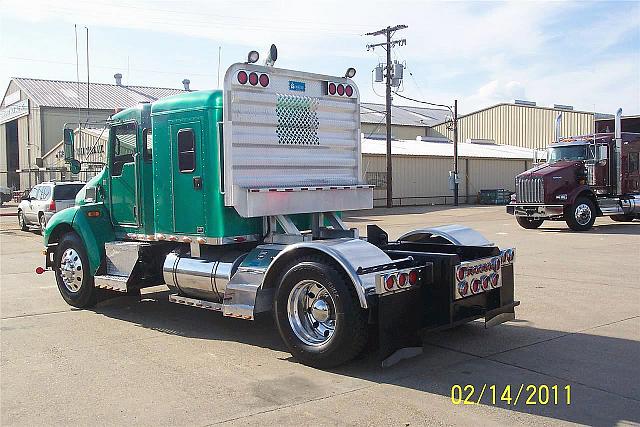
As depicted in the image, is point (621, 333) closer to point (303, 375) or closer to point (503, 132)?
point (303, 375)

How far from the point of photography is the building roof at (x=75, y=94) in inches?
2040

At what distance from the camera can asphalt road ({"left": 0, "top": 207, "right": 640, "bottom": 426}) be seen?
4922 mm

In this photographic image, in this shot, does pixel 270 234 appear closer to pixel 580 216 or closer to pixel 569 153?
pixel 580 216

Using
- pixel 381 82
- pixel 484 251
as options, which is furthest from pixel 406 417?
pixel 381 82

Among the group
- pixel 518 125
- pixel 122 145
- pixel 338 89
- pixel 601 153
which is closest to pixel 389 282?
pixel 338 89

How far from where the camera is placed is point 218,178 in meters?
7.30

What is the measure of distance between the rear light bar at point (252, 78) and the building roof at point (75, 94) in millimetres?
46231

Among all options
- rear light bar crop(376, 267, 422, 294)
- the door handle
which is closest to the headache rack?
the door handle

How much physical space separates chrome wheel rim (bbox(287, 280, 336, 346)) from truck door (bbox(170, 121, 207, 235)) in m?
1.78

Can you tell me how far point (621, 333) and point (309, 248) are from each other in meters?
3.71

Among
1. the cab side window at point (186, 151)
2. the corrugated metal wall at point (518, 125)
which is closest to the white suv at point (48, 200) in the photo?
the cab side window at point (186, 151)

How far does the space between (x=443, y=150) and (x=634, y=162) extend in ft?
79.2

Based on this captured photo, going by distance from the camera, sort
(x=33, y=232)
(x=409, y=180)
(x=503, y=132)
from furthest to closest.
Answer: (x=503, y=132), (x=409, y=180), (x=33, y=232)

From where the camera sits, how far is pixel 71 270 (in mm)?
9172
